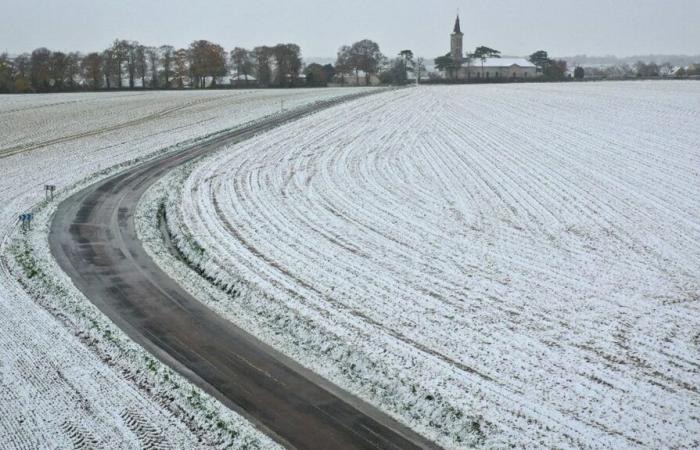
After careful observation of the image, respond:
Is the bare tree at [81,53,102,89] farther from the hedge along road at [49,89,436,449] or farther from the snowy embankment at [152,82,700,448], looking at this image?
the hedge along road at [49,89,436,449]

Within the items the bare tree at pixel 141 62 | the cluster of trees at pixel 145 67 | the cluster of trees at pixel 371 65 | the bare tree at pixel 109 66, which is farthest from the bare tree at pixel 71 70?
the cluster of trees at pixel 371 65

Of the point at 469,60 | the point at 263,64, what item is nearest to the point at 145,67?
the point at 263,64

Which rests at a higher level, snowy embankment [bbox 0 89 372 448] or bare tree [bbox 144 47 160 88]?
bare tree [bbox 144 47 160 88]

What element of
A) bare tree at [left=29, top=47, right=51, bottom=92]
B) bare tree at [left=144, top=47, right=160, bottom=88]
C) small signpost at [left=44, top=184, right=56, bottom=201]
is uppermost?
bare tree at [left=144, top=47, right=160, bottom=88]

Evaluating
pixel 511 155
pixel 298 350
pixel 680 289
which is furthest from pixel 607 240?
pixel 511 155

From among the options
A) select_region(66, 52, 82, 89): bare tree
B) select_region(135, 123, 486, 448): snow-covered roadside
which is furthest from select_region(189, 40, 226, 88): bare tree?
select_region(135, 123, 486, 448): snow-covered roadside

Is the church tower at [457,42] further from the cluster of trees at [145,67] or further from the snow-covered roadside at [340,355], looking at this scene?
the snow-covered roadside at [340,355]

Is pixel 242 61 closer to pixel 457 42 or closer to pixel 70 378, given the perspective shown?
pixel 457 42
